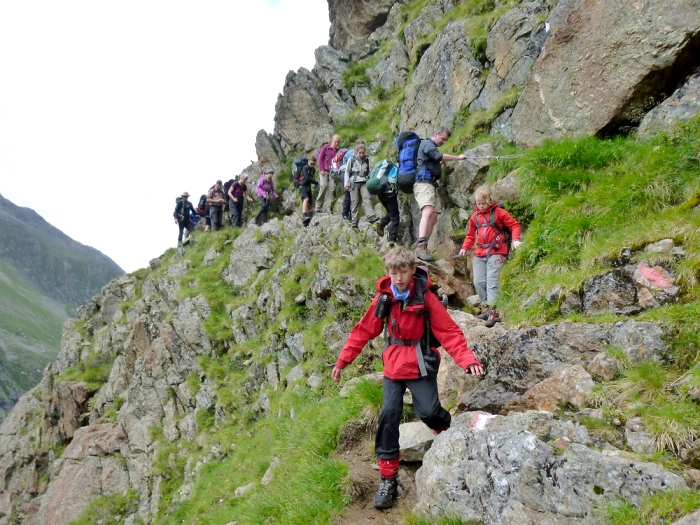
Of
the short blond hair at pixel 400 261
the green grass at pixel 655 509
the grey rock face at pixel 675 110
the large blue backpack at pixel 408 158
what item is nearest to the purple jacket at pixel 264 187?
the large blue backpack at pixel 408 158

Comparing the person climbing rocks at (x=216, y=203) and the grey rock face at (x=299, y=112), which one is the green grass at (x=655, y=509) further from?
the grey rock face at (x=299, y=112)

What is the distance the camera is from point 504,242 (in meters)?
9.47

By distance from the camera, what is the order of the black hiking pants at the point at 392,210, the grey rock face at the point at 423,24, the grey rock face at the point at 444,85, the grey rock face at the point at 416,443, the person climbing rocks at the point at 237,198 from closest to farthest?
the grey rock face at the point at 416,443
the black hiking pants at the point at 392,210
the grey rock face at the point at 444,85
the grey rock face at the point at 423,24
the person climbing rocks at the point at 237,198

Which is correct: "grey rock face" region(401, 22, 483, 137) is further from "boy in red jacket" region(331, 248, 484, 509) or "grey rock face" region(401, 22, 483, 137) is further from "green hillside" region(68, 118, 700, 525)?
"boy in red jacket" region(331, 248, 484, 509)

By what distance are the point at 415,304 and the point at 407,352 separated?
65 cm

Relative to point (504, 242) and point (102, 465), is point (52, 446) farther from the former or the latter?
point (504, 242)

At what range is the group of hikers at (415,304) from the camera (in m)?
5.64

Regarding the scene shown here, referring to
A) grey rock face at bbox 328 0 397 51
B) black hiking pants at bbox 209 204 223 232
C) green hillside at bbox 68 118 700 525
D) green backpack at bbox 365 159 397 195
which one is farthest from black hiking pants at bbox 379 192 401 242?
grey rock face at bbox 328 0 397 51

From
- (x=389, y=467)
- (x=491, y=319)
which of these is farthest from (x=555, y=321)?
(x=389, y=467)

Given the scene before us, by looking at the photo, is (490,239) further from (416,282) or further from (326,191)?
(326,191)

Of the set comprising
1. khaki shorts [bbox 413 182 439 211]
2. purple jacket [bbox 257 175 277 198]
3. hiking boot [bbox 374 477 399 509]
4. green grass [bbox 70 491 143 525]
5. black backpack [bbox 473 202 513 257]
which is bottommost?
green grass [bbox 70 491 143 525]

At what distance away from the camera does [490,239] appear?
31.2ft

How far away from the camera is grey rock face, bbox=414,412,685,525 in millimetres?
3773

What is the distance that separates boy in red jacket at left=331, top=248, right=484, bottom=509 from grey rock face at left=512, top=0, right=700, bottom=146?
306 inches
